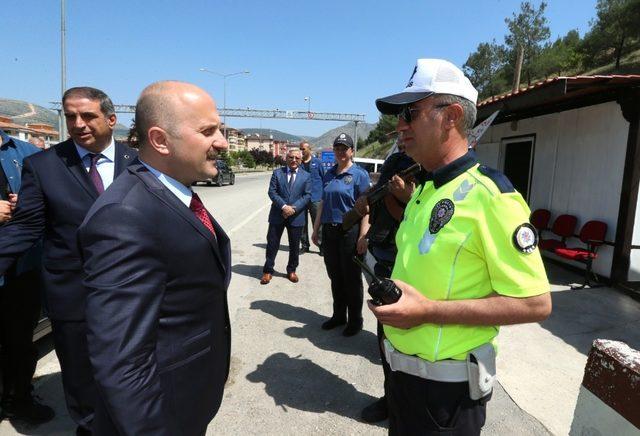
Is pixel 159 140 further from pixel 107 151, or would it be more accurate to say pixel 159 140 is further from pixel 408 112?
pixel 107 151

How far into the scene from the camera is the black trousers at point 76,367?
2207mm

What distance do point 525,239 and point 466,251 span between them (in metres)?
0.18

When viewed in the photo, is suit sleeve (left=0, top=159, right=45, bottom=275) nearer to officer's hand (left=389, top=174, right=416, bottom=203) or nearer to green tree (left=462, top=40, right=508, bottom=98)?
officer's hand (left=389, top=174, right=416, bottom=203)

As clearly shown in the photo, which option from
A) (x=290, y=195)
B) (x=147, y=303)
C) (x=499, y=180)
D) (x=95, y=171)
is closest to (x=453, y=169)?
(x=499, y=180)

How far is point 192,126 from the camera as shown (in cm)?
133

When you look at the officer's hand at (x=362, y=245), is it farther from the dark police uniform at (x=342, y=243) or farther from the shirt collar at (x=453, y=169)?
the shirt collar at (x=453, y=169)

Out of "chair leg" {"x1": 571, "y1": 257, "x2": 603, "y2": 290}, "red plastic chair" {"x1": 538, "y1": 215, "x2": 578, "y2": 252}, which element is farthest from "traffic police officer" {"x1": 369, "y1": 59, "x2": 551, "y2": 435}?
"red plastic chair" {"x1": 538, "y1": 215, "x2": 578, "y2": 252}

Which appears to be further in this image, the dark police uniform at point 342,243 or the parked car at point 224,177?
the parked car at point 224,177

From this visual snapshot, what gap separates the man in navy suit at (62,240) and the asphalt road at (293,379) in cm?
70

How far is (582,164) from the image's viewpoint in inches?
261

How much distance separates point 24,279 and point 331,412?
2.31 m

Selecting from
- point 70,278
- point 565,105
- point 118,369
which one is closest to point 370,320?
point 70,278

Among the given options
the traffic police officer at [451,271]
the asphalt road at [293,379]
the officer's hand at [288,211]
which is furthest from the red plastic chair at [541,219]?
the traffic police officer at [451,271]

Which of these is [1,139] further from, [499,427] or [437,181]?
[499,427]
